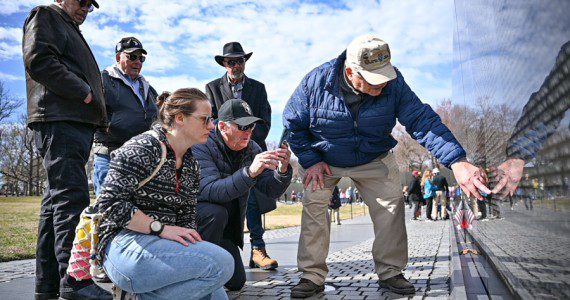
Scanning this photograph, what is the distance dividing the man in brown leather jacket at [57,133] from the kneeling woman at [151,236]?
33.4 inches

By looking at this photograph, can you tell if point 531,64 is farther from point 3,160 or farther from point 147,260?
point 3,160

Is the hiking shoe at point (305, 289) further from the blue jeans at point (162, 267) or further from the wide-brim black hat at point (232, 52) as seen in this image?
the wide-brim black hat at point (232, 52)

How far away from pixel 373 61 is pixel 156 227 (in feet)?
6.29

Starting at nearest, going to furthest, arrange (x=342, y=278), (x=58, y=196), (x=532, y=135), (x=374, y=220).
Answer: (x=532, y=135), (x=58, y=196), (x=374, y=220), (x=342, y=278)

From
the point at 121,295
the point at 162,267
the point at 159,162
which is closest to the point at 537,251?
the point at 162,267

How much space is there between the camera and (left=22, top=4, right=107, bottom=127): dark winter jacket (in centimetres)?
324

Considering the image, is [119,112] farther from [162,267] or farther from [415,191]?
[415,191]

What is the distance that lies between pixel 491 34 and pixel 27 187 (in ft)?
218

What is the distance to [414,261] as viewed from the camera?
5.48 metres

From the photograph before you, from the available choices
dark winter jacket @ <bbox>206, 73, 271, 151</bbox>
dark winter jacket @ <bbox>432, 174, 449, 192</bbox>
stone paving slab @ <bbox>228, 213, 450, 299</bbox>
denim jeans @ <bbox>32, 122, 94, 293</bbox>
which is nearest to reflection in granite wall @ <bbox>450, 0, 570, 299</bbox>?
stone paving slab @ <bbox>228, 213, 450, 299</bbox>

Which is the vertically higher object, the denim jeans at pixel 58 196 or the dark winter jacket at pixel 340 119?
the dark winter jacket at pixel 340 119

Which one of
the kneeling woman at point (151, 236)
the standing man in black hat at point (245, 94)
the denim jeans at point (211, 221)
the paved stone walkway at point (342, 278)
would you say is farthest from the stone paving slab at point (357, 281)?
the kneeling woman at point (151, 236)

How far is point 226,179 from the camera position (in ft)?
11.3

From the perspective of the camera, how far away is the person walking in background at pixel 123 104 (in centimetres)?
450
